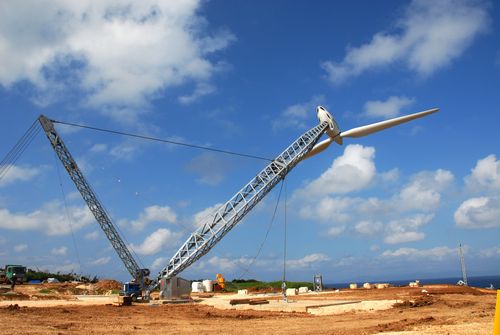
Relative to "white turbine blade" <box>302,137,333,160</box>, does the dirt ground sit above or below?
below

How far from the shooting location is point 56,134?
2315 inches

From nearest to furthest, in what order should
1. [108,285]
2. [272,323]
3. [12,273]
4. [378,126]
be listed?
[272,323] < [378,126] < [12,273] < [108,285]

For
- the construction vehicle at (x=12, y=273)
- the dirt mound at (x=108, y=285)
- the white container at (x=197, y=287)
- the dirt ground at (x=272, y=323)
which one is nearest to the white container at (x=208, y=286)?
the white container at (x=197, y=287)

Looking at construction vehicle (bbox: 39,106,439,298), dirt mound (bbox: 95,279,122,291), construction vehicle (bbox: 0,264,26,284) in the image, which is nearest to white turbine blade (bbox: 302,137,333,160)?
construction vehicle (bbox: 39,106,439,298)

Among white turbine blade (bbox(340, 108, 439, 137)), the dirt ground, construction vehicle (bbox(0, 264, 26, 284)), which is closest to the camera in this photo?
the dirt ground

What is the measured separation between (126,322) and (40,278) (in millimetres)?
100170

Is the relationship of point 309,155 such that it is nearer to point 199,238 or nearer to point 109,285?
point 199,238

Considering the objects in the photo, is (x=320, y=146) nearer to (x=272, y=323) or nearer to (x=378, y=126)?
(x=378, y=126)

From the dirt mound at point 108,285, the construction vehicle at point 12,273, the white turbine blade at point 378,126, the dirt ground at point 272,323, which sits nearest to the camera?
the dirt ground at point 272,323

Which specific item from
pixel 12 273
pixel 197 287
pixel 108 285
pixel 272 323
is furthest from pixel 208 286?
pixel 272 323

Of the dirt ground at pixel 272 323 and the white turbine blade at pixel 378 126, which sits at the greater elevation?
the white turbine blade at pixel 378 126

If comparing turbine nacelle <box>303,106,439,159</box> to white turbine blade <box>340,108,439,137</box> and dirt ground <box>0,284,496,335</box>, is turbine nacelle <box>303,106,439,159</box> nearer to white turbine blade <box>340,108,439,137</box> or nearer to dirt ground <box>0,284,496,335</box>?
white turbine blade <box>340,108,439,137</box>

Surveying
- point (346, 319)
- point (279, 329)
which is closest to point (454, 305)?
point (346, 319)

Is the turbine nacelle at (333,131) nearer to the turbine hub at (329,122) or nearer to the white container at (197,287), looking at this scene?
the turbine hub at (329,122)
